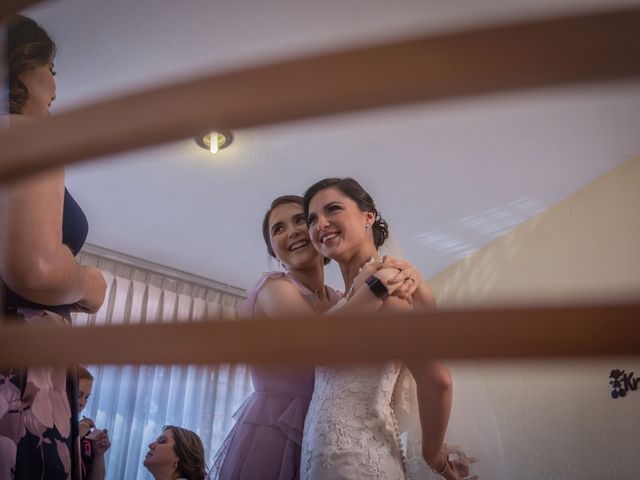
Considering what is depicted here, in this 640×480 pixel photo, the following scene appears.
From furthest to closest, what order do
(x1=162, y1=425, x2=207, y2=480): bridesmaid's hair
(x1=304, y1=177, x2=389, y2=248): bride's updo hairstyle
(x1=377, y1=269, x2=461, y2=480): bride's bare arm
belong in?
(x1=162, y1=425, x2=207, y2=480): bridesmaid's hair, (x1=304, y1=177, x2=389, y2=248): bride's updo hairstyle, (x1=377, y1=269, x2=461, y2=480): bride's bare arm

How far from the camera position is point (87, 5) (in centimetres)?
210

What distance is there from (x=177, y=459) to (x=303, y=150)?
1.74m

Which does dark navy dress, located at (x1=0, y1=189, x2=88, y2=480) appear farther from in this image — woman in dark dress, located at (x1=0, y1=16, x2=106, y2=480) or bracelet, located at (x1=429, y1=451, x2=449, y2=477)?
bracelet, located at (x1=429, y1=451, x2=449, y2=477)

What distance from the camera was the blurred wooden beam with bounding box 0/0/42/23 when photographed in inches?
11.3

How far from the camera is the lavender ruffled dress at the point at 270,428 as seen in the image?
135 centimetres

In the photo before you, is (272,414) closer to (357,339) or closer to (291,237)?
(291,237)

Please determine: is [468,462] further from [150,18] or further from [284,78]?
[150,18]

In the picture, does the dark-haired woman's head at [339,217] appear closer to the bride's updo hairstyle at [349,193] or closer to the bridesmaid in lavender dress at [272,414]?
the bride's updo hairstyle at [349,193]

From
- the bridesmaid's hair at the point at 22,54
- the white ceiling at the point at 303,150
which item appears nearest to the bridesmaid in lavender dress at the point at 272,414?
the bridesmaid's hair at the point at 22,54

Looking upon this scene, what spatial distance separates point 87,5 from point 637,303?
2320 mm

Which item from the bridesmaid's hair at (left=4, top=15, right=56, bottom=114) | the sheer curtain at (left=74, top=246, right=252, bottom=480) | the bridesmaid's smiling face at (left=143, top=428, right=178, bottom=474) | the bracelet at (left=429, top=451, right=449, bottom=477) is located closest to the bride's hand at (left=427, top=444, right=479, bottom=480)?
the bracelet at (left=429, top=451, right=449, bottom=477)

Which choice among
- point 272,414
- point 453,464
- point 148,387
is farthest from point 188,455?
point 453,464

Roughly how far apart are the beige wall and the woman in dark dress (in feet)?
6.79

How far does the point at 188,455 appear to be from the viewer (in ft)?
9.75
